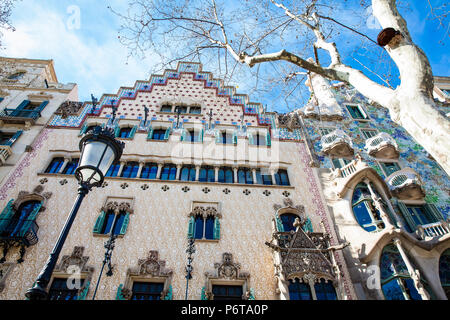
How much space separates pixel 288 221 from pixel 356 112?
9.59m

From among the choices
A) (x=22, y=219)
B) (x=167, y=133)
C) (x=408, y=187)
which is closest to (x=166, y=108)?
(x=167, y=133)

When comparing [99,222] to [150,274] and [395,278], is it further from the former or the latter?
[395,278]

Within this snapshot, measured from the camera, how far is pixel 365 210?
431 inches

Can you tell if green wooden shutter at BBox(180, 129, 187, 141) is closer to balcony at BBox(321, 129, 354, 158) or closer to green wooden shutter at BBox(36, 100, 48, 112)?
balcony at BBox(321, 129, 354, 158)

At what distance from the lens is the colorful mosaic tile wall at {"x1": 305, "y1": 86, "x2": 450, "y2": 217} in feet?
42.3

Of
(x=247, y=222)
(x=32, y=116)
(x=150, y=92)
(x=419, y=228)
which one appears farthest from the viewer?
(x=150, y=92)

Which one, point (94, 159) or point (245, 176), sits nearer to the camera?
point (94, 159)

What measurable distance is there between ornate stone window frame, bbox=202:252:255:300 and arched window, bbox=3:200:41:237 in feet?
20.0

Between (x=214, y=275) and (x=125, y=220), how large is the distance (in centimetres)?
375

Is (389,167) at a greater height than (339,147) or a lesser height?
lesser

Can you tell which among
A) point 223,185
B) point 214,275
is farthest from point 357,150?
point 214,275

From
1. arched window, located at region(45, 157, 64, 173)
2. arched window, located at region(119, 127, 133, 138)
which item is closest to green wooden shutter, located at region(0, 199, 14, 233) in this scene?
arched window, located at region(45, 157, 64, 173)
